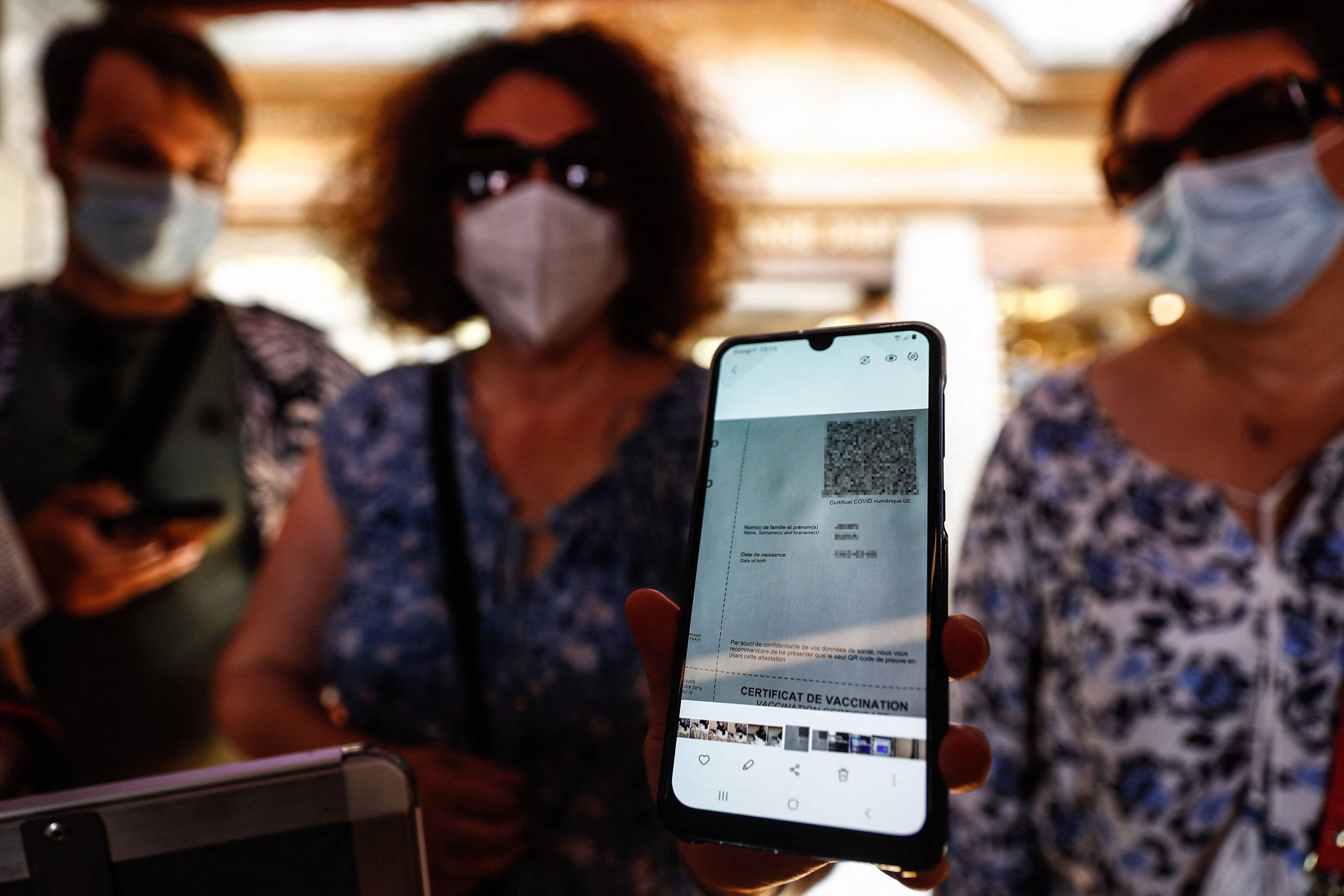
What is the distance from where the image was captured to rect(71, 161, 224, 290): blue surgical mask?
1.62 metres

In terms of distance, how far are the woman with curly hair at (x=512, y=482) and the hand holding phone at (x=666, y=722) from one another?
0.17 m

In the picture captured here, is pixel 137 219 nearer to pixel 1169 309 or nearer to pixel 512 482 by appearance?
pixel 512 482

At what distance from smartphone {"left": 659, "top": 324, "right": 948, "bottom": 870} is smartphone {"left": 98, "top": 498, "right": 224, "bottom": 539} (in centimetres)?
115

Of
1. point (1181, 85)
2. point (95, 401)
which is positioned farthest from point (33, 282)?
point (1181, 85)

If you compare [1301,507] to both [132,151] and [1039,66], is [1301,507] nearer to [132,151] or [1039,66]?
[132,151]

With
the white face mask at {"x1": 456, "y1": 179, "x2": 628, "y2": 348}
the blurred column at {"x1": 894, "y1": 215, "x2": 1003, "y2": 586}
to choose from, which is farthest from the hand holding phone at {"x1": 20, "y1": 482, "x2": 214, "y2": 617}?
the blurred column at {"x1": 894, "y1": 215, "x2": 1003, "y2": 586}

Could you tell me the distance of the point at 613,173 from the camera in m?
1.26

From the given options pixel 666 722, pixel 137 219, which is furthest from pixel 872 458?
pixel 137 219

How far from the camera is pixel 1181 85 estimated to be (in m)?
1.16

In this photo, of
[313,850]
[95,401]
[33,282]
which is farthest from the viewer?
[33,282]

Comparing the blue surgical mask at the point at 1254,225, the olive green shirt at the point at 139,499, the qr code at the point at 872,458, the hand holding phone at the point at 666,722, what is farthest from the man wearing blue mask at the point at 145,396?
the blue surgical mask at the point at 1254,225

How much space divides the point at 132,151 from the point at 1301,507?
217 centimetres

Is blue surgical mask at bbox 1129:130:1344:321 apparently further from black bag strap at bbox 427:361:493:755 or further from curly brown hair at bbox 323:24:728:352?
black bag strap at bbox 427:361:493:755

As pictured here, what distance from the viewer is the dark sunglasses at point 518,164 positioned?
121 cm
